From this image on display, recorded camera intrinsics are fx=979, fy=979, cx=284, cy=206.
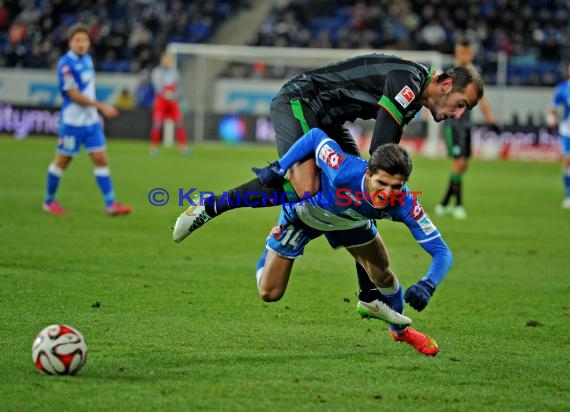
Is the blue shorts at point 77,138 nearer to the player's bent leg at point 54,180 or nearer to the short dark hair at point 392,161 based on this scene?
the player's bent leg at point 54,180

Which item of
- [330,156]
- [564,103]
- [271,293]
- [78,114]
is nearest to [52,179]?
[78,114]

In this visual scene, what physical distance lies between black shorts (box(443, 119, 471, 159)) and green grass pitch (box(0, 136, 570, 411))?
1.07 meters

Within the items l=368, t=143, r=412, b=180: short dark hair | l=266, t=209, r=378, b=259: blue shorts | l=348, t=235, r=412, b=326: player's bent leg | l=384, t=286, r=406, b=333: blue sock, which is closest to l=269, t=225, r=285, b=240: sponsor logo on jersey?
l=266, t=209, r=378, b=259: blue shorts

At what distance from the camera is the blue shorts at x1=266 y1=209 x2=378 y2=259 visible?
6609mm

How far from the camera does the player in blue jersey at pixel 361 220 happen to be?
18.9 ft

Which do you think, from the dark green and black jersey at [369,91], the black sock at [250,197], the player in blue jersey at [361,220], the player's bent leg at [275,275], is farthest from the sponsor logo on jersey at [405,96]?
the player's bent leg at [275,275]

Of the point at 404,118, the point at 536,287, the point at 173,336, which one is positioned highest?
the point at 404,118

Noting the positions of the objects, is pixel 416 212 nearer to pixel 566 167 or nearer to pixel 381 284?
pixel 381 284

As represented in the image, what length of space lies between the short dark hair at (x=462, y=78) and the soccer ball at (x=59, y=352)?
2975 mm

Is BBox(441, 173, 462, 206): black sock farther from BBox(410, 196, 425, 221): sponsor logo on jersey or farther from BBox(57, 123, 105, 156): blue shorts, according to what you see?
BBox(410, 196, 425, 221): sponsor logo on jersey

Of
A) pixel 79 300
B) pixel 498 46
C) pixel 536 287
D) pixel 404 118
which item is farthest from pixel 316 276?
pixel 498 46

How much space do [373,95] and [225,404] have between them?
278 cm

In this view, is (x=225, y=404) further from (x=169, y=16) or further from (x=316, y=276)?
(x=169, y=16)

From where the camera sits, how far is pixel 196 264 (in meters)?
9.98
